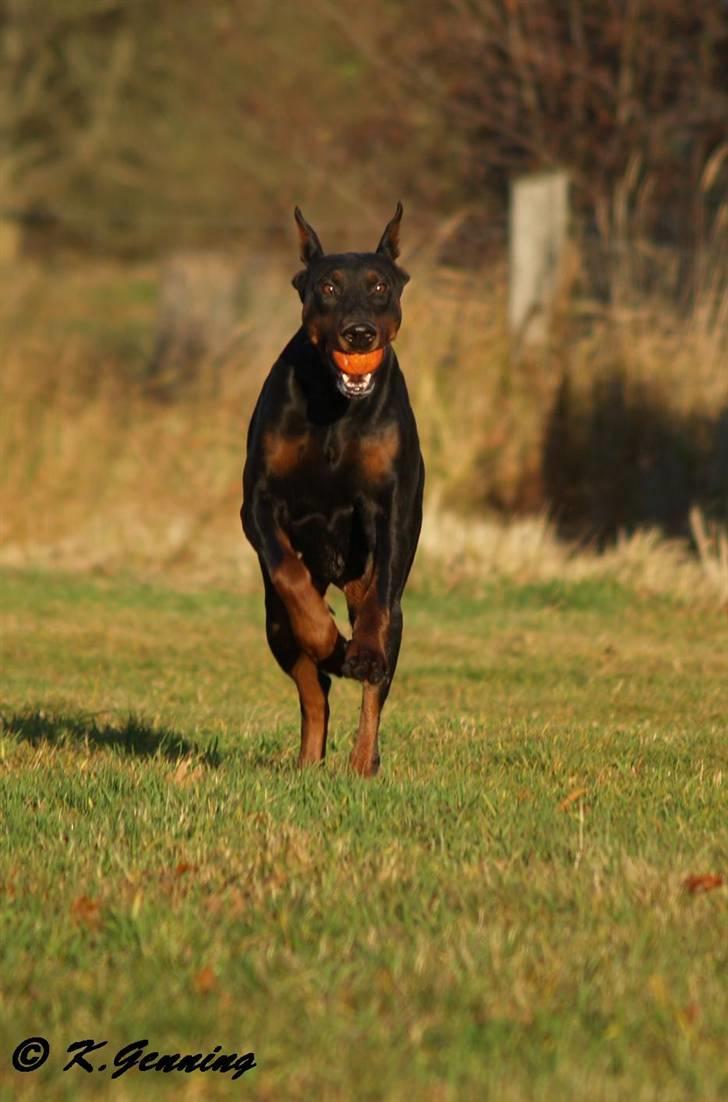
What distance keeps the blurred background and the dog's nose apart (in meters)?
6.97

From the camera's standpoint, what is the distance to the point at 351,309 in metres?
6.69

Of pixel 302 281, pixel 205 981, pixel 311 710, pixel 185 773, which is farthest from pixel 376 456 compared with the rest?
pixel 205 981

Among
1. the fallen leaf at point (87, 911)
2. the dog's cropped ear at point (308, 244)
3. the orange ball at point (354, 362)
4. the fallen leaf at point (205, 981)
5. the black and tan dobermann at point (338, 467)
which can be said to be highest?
the dog's cropped ear at point (308, 244)

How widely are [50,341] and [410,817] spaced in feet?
42.6

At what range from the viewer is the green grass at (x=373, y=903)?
3838mm

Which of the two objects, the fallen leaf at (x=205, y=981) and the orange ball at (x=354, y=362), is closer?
the fallen leaf at (x=205, y=981)

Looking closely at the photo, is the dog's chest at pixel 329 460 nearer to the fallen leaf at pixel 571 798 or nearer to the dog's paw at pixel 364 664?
the dog's paw at pixel 364 664

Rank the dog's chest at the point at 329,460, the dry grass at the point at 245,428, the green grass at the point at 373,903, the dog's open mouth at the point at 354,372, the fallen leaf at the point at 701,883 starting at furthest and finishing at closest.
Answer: the dry grass at the point at 245,428
the dog's chest at the point at 329,460
the dog's open mouth at the point at 354,372
the fallen leaf at the point at 701,883
the green grass at the point at 373,903

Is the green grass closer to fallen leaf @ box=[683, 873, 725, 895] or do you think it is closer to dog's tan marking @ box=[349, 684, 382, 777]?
fallen leaf @ box=[683, 873, 725, 895]

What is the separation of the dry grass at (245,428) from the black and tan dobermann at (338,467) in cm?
733

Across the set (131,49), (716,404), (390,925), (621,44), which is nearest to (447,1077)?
(390,925)

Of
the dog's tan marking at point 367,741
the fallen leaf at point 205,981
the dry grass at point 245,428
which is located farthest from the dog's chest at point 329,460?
the dry grass at point 245,428

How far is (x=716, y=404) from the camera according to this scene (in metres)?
15.4

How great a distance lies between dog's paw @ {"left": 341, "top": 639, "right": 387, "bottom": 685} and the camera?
6484 millimetres
